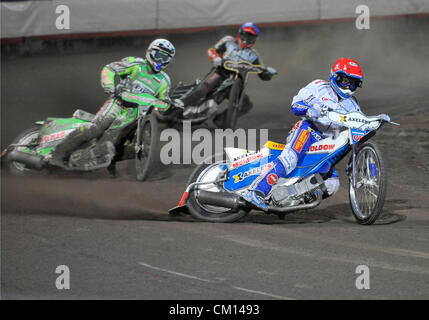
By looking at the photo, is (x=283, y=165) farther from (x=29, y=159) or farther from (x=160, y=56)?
(x=29, y=159)

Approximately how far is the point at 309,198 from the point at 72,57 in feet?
42.8

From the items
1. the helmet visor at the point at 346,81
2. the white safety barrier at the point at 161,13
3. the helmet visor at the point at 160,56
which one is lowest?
the helmet visor at the point at 346,81

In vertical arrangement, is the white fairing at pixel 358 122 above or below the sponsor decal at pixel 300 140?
above

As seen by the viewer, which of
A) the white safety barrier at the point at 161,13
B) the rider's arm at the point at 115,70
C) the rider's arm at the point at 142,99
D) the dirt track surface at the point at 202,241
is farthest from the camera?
the white safety barrier at the point at 161,13

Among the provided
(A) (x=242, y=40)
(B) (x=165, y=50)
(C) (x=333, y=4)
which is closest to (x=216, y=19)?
(C) (x=333, y=4)

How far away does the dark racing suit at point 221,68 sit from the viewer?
1561 cm

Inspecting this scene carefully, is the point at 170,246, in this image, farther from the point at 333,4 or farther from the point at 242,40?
the point at 333,4

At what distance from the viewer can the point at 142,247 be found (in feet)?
29.2

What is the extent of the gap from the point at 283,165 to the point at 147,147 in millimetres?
2930

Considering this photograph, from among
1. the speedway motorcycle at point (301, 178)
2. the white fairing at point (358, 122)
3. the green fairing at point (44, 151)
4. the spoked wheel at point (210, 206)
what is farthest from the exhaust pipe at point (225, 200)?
the green fairing at point (44, 151)

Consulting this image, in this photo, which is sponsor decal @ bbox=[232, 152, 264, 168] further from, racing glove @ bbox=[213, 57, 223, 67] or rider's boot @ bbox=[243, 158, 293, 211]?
racing glove @ bbox=[213, 57, 223, 67]

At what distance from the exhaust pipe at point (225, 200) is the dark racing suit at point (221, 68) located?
233 inches

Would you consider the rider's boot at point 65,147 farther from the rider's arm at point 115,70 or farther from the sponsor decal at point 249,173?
the sponsor decal at point 249,173

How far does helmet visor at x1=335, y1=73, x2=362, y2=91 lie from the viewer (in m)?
9.78
